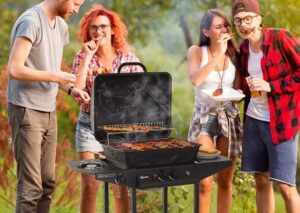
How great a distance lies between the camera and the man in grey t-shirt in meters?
3.67

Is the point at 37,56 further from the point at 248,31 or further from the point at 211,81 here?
the point at 248,31

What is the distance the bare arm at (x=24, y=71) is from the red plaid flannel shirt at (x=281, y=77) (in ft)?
4.04

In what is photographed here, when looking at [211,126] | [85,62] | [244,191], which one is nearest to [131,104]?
[85,62]

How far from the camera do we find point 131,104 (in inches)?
150

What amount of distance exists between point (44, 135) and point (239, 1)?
4.77 feet

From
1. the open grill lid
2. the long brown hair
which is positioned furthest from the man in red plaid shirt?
the open grill lid

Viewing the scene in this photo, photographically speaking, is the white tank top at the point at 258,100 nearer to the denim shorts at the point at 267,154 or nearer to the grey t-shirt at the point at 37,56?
the denim shorts at the point at 267,154

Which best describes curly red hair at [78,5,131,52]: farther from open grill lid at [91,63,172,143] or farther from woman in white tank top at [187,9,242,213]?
open grill lid at [91,63,172,143]

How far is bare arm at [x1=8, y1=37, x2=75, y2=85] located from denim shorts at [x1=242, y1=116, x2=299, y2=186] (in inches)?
49.3

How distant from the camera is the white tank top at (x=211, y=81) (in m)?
4.20

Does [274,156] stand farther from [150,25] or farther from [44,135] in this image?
[150,25]

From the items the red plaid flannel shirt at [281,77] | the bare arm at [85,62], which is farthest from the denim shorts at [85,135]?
the red plaid flannel shirt at [281,77]

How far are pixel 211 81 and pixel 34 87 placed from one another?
1.13m

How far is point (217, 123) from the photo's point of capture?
4266 mm
